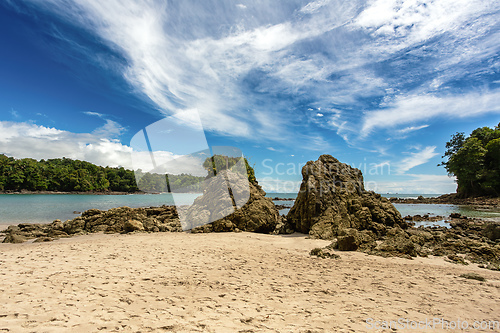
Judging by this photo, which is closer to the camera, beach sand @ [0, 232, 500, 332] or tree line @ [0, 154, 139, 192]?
beach sand @ [0, 232, 500, 332]

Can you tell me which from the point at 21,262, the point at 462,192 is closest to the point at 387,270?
the point at 21,262

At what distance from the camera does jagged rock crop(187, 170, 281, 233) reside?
43.7ft

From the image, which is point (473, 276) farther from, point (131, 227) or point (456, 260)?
point (131, 227)

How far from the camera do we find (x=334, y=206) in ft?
44.7

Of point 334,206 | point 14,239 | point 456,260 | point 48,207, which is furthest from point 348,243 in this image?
point 48,207

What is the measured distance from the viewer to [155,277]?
528 centimetres

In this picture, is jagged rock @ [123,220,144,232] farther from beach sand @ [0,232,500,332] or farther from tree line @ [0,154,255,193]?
tree line @ [0,154,255,193]

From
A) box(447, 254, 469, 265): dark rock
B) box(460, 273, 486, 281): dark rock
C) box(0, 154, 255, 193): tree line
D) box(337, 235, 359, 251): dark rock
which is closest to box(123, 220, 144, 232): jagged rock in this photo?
box(337, 235, 359, 251): dark rock

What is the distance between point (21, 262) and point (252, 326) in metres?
6.44

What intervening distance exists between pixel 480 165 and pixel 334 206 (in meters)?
50.8

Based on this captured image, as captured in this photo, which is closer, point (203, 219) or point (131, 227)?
point (131, 227)

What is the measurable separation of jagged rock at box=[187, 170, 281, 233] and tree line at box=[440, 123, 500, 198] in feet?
169

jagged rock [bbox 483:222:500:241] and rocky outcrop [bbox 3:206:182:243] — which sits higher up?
rocky outcrop [bbox 3:206:182:243]

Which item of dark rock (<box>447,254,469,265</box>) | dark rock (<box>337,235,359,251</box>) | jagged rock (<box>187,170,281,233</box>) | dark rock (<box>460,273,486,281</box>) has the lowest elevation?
dark rock (<box>447,254,469,265</box>)
